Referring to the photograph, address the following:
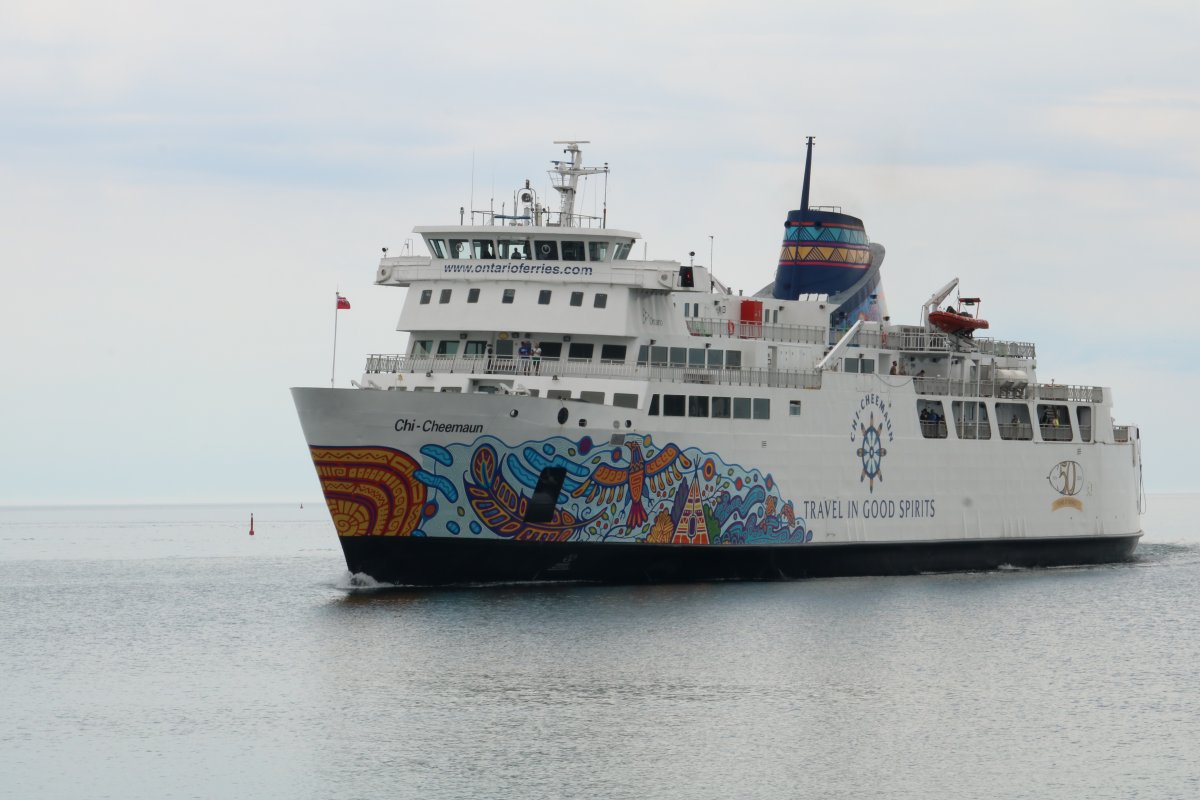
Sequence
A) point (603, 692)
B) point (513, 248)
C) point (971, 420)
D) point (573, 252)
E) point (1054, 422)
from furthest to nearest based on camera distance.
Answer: point (1054, 422) → point (971, 420) → point (513, 248) → point (573, 252) → point (603, 692)

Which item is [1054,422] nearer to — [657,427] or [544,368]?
[657,427]

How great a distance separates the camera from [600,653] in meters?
31.2

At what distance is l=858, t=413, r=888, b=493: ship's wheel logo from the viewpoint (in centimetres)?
4425

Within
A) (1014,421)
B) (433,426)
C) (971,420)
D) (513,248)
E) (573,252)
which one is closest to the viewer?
(433,426)

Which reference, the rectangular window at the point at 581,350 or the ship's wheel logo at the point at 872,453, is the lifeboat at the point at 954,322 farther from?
the rectangular window at the point at 581,350

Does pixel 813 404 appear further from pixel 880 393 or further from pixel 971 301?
pixel 971 301

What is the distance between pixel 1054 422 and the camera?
51.0m

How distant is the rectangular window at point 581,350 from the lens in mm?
39906

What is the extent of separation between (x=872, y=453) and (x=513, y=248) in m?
10.9

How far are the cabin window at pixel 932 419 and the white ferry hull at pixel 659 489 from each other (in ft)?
1.20

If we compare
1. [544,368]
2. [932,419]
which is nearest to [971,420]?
[932,419]

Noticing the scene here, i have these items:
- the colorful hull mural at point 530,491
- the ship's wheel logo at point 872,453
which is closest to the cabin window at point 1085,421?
the ship's wheel logo at point 872,453

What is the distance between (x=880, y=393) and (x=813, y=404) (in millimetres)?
2969

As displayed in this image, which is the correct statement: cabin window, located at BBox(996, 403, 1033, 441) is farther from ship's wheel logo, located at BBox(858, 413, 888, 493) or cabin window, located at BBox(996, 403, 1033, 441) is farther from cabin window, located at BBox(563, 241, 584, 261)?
cabin window, located at BBox(563, 241, 584, 261)
